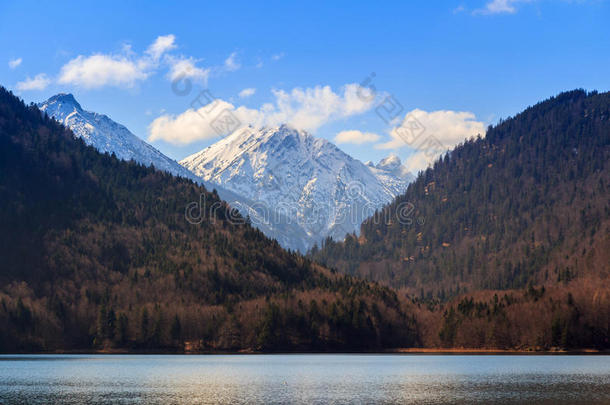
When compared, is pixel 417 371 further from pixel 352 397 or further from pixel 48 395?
pixel 48 395

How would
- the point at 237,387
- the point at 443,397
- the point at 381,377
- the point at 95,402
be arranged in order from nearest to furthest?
the point at 95,402 < the point at 443,397 < the point at 237,387 < the point at 381,377

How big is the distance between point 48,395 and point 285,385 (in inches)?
1568

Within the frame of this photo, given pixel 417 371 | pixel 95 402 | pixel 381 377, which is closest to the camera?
pixel 95 402

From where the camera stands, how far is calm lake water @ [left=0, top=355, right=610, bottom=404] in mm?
118250

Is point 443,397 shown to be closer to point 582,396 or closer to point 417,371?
point 582,396

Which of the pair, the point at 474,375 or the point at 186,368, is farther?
the point at 186,368

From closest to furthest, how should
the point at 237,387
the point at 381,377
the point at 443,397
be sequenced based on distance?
the point at 443,397, the point at 237,387, the point at 381,377

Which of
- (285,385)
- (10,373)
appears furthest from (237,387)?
(10,373)

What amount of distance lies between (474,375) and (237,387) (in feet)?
180

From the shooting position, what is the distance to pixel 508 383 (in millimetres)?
146125

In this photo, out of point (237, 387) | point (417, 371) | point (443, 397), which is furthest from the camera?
point (417, 371)

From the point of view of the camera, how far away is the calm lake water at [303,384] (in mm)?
118250

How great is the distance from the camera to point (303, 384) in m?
144

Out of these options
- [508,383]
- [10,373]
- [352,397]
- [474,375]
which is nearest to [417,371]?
[474,375]
